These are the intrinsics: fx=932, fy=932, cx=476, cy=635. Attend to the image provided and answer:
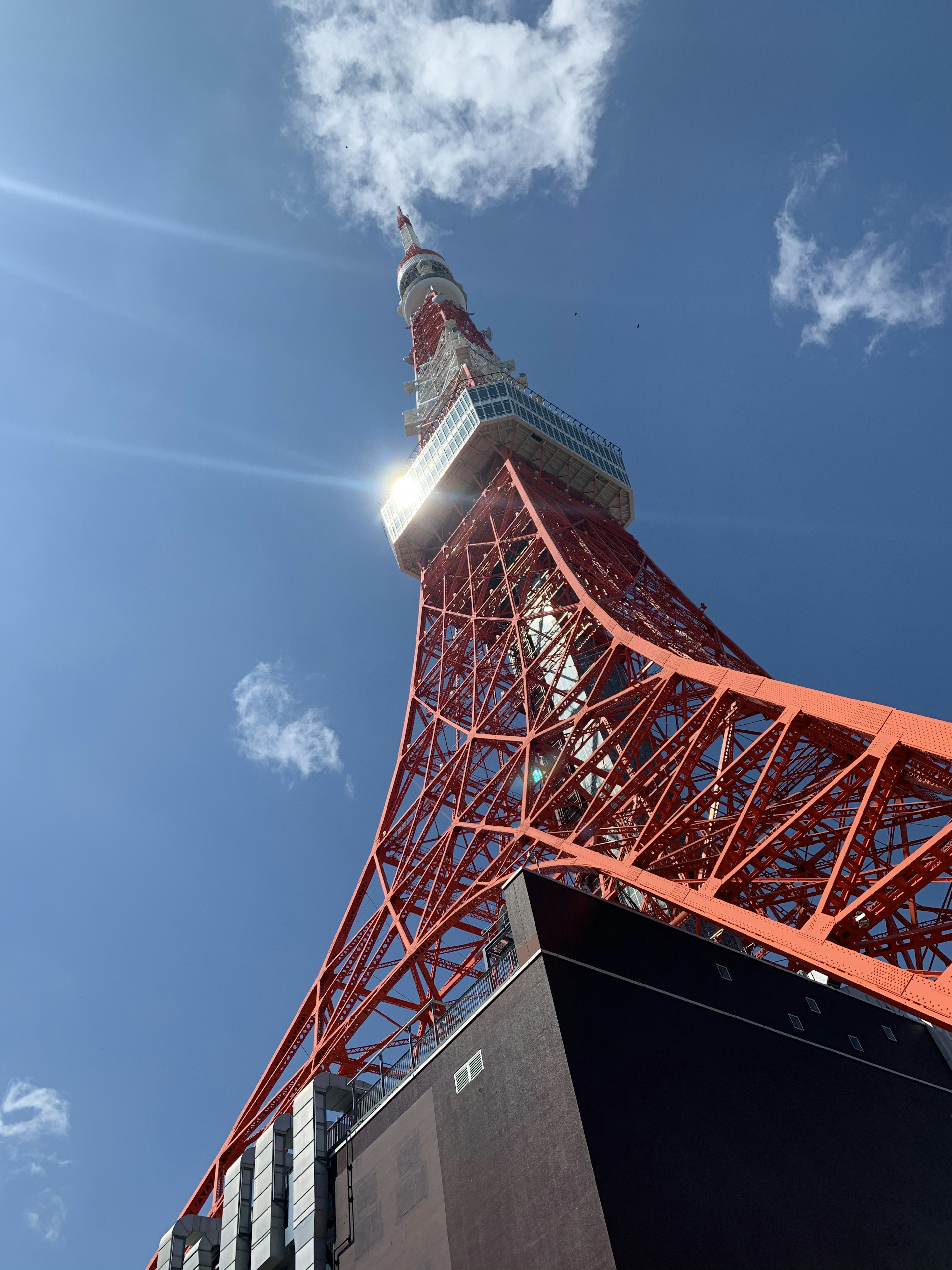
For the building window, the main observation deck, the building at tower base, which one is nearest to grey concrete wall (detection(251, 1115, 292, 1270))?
the building at tower base

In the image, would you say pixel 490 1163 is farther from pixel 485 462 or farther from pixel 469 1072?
pixel 485 462

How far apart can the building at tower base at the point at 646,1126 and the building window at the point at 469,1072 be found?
0.03 metres

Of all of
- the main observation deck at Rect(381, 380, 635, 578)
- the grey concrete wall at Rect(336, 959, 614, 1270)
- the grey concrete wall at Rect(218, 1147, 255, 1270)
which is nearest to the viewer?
the grey concrete wall at Rect(336, 959, 614, 1270)

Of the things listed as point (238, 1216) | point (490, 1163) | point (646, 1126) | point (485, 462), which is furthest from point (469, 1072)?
point (485, 462)

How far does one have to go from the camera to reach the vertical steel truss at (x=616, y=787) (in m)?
11.6

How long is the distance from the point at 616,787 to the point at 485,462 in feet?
46.1

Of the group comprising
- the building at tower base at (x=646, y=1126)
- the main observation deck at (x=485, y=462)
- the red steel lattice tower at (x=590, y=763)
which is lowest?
the building at tower base at (x=646, y=1126)

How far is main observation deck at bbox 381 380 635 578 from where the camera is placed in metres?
29.8

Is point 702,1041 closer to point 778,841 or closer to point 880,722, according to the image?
point 778,841

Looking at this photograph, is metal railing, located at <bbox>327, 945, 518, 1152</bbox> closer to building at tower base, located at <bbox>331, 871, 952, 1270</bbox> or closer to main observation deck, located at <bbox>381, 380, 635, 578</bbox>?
building at tower base, located at <bbox>331, 871, 952, 1270</bbox>

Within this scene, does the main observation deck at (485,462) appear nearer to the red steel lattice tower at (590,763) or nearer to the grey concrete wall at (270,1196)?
the red steel lattice tower at (590,763)

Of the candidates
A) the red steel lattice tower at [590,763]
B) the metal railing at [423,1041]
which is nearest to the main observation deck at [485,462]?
the red steel lattice tower at [590,763]

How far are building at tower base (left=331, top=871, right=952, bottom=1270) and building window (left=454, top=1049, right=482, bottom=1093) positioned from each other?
1.4 inches

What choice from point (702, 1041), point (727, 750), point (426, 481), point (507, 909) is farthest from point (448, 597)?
point (702, 1041)
